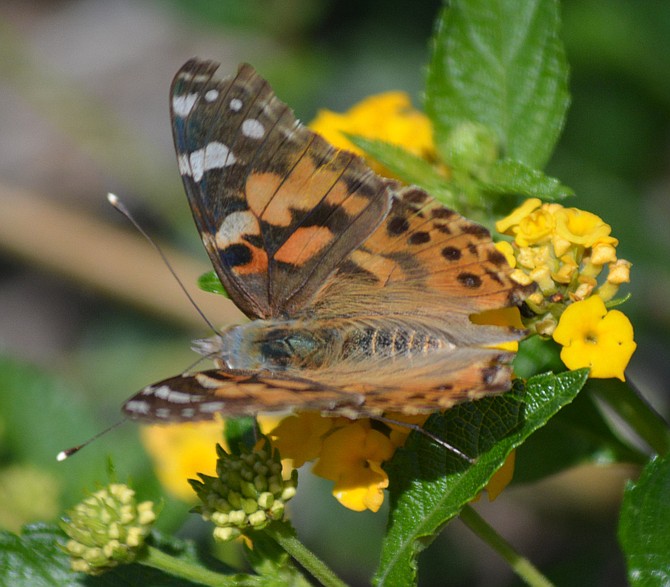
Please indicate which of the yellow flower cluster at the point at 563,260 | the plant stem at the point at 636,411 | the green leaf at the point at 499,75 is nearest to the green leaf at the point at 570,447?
the plant stem at the point at 636,411

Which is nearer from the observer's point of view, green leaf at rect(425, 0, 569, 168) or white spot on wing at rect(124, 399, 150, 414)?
white spot on wing at rect(124, 399, 150, 414)

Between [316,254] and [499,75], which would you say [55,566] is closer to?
[316,254]

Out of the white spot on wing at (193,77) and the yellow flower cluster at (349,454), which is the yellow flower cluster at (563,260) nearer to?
the yellow flower cluster at (349,454)

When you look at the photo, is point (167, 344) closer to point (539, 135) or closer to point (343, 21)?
point (343, 21)

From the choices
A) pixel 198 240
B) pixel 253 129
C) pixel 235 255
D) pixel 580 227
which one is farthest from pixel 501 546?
pixel 198 240

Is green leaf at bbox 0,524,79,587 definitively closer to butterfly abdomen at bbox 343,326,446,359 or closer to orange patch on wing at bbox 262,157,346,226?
butterfly abdomen at bbox 343,326,446,359

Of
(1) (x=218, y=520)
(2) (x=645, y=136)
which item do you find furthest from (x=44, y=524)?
(2) (x=645, y=136)

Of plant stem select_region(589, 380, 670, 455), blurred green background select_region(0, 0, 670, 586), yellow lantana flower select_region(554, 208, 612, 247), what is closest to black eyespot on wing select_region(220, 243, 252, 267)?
yellow lantana flower select_region(554, 208, 612, 247)
